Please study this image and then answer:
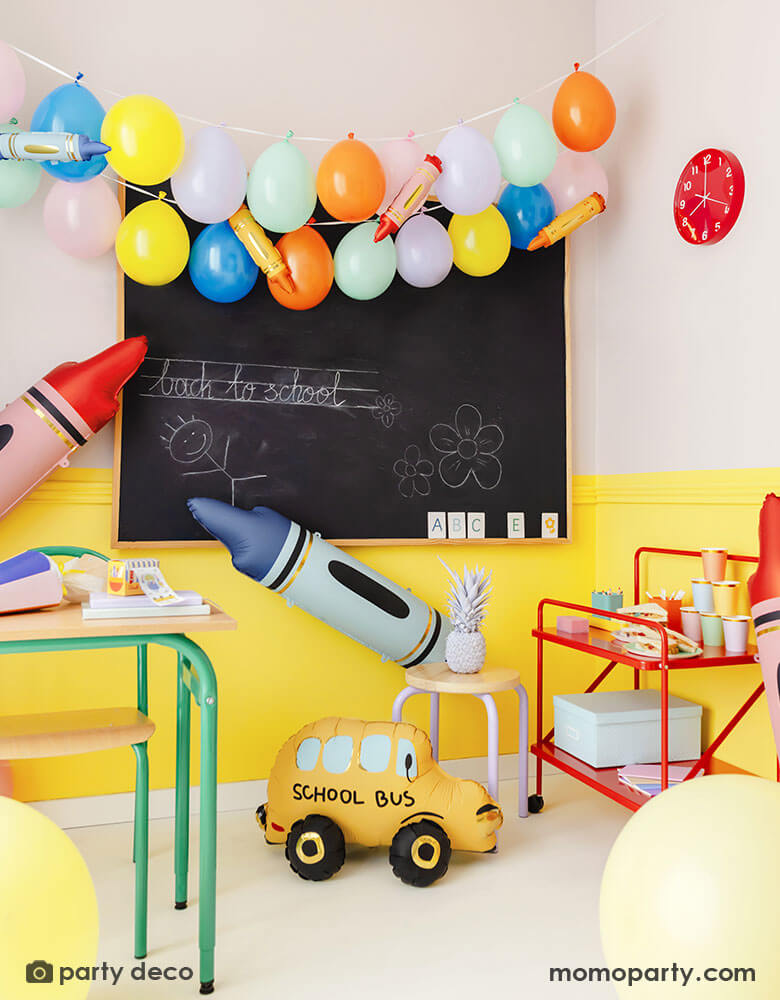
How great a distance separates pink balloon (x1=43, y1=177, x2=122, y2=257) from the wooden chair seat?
1346mm

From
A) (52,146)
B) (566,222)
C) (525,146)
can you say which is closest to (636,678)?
(566,222)

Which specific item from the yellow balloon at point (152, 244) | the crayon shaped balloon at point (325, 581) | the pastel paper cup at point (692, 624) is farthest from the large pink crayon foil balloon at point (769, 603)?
the yellow balloon at point (152, 244)

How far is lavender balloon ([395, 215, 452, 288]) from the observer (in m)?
2.60

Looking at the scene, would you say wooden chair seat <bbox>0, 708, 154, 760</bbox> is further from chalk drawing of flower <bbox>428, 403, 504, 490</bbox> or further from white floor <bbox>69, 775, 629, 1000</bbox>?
chalk drawing of flower <bbox>428, 403, 504, 490</bbox>

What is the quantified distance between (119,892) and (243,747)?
0.70 metres

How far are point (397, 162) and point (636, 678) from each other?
188 centimetres

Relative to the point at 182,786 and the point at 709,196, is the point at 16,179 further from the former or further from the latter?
the point at 709,196

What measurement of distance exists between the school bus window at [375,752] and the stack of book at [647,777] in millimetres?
675

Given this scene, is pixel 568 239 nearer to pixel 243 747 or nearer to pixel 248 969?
pixel 243 747

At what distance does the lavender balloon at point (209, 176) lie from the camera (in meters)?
2.32

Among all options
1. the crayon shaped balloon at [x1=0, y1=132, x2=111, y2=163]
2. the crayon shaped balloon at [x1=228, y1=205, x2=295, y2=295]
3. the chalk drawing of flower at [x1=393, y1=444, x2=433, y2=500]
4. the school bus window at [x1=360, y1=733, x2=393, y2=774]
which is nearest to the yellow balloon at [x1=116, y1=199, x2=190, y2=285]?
the crayon shaped balloon at [x1=228, y1=205, x2=295, y2=295]

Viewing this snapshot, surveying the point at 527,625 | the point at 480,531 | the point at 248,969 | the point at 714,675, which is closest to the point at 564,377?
the point at 480,531

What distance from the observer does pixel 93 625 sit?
162cm

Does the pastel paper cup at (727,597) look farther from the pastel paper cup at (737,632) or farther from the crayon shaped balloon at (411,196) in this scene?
the crayon shaped balloon at (411,196)
